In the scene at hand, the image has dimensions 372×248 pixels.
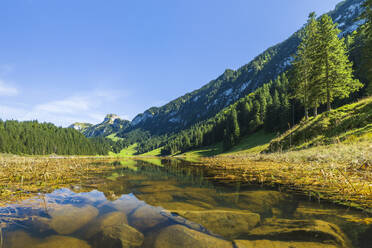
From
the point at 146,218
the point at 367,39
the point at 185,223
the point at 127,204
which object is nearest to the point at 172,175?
the point at 127,204

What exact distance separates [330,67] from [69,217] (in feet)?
115

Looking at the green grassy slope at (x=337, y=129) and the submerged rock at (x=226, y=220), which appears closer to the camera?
the submerged rock at (x=226, y=220)

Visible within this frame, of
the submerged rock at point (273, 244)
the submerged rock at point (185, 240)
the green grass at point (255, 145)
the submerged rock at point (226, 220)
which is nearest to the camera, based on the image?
the submerged rock at point (273, 244)

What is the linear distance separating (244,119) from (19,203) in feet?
273

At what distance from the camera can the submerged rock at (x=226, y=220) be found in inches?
135

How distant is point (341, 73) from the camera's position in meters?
24.4

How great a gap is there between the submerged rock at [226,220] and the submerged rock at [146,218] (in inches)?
24.2

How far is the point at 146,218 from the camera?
4316 millimetres

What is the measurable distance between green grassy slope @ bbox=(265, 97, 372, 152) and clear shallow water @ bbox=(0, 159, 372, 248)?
1280 centimetres

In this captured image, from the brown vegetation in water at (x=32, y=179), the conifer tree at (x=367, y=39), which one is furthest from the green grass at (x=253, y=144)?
the brown vegetation in water at (x=32, y=179)

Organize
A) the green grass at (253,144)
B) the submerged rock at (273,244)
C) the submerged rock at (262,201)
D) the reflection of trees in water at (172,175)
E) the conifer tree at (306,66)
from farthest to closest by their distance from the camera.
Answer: the green grass at (253,144), the conifer tree at (306,66), the reflection of trees in water at (172,175), the submerged rock at (262,201), the submerged rock at (273,244)

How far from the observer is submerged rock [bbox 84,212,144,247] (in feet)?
10.1

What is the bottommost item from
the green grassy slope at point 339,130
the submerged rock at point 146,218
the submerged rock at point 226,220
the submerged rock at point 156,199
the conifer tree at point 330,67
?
the submerged rock at point 156,199

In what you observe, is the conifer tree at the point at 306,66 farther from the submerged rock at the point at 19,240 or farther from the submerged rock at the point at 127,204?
the submerged rock at the point at 19,240
